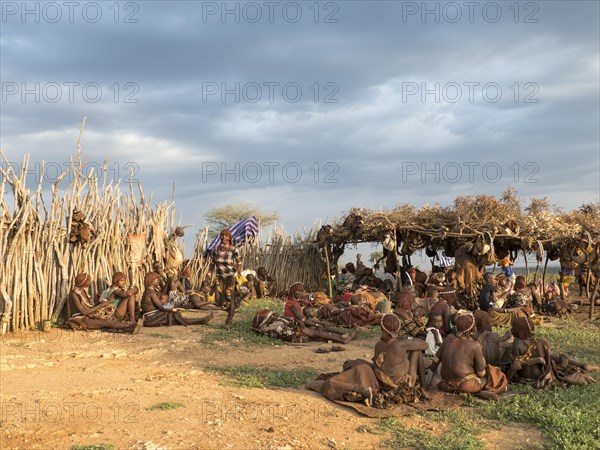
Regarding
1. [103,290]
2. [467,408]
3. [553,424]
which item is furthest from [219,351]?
[553,424]

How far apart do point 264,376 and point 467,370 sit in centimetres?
237

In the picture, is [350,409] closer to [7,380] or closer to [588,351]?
[7,380]

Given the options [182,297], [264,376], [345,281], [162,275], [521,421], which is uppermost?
[162,275]

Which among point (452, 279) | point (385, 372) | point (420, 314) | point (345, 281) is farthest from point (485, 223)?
point (385, 372)

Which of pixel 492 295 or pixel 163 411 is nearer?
pixel 163 411

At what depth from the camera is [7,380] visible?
22.8 ft

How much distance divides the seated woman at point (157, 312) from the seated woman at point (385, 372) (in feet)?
17.9

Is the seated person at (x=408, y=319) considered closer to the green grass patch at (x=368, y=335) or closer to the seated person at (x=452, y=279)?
the green grass patch at (x=368, y=335)

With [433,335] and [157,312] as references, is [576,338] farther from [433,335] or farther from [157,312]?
[157,312]

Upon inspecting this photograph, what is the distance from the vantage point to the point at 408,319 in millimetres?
10188

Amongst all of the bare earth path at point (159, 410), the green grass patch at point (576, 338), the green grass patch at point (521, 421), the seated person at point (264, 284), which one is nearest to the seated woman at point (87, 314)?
the bare earth path at point (159, 410)

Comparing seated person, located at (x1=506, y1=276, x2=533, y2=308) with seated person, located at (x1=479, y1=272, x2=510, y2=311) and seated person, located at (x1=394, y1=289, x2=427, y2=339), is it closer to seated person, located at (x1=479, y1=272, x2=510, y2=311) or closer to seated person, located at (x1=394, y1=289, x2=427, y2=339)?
seated person, located at (x1=479, y1=272, x2=510, y2=311)

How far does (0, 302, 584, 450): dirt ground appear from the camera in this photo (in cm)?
483

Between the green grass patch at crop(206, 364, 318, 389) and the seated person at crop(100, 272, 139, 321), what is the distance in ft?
11.2
